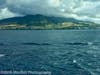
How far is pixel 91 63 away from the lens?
298 ft

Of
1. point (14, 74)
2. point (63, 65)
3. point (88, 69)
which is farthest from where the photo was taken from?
point (63, 65)

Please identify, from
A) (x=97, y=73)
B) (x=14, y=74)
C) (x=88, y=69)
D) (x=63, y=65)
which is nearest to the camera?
(x=14, y=74)

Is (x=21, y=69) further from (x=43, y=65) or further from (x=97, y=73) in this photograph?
(x=97, y=73)

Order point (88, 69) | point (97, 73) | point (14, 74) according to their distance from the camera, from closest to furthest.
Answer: point (14, 74)
point (97, 73)
point (88, 69)

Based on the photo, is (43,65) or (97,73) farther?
(43,65)

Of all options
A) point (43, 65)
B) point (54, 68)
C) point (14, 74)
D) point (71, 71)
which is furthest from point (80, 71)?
point (14, 74)

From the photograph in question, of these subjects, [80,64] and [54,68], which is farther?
[80,64]

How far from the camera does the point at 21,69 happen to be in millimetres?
80562

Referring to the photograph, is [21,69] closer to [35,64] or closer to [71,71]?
[35,64]

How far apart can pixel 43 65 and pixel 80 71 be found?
49.4 feet

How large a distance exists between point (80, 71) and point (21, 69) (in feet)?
59.5

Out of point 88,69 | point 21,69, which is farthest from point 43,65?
point 88,69

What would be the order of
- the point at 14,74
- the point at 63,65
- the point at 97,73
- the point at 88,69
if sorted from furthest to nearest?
1. the point at 63,65
2. the point at 88,69
3. the point at 97,73
4. the point at 14,74

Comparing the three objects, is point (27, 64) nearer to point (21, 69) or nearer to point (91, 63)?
point (21, 69)
